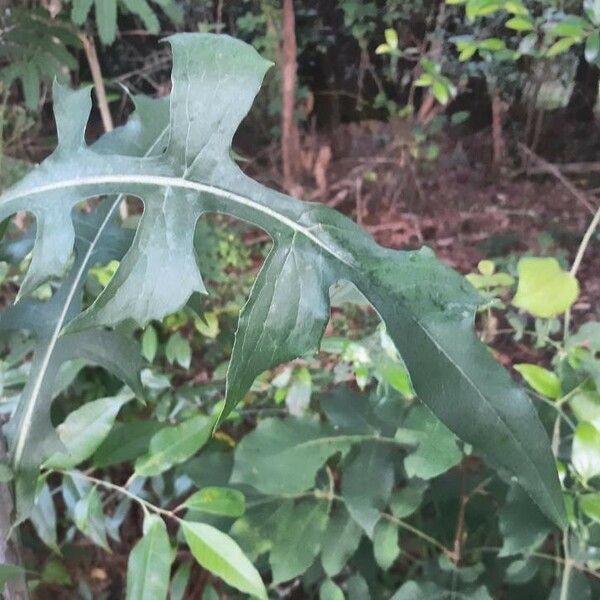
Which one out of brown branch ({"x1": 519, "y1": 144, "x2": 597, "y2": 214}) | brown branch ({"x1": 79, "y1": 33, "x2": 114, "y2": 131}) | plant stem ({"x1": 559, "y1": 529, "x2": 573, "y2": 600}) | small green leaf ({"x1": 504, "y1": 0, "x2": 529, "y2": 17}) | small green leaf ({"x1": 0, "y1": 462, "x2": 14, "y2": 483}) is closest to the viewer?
small green leaf ({"x1": 0, "y1": 462, "x2": 14, "y2": 483})

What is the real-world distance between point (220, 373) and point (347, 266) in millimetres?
473

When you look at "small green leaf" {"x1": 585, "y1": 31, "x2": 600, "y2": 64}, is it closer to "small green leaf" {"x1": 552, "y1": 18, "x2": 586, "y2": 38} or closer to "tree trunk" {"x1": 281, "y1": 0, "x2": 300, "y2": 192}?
→ "small green leaf" {"x1": 552, "y1": 18, "x2": 586, "y2": 38}

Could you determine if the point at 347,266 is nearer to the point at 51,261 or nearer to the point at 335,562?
the point at 51,261

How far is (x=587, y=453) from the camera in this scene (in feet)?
1.54

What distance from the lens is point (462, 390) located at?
31 cm

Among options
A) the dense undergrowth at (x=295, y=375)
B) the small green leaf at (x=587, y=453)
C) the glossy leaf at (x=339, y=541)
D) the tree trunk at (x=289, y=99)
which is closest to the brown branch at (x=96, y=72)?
the dense undergrowth at (x=295, y=375)

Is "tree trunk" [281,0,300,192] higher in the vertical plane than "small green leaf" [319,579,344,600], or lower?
higher

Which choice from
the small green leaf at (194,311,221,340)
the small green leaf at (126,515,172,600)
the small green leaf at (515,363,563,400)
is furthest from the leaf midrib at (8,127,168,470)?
the small green leaf at (194,311,221,340)

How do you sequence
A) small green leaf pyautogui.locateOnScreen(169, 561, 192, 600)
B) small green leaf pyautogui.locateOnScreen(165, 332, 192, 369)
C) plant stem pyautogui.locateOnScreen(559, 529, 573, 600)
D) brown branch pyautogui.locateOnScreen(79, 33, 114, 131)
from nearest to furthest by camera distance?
plant stem pyautogui.locateOnScreen(559, 529, 573, 600) < small green leaf pyautogui.locateOnScreen(169, 561, 192, 600) < small green leaf pyautogui.locateOnScreen(165, 332, 192, 369) < brown branch pyautogui.locateOnScreen(79, 33, 114, 131)

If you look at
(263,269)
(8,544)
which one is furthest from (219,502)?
(263,269)

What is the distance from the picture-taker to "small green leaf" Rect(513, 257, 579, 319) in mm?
574

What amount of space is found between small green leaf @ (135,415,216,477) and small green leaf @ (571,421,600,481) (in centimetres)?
28

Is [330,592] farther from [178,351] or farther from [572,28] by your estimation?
[572,28]

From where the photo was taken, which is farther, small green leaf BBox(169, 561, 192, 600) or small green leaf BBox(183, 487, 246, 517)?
small green leaf BBox(169, 561, 192, 600)
